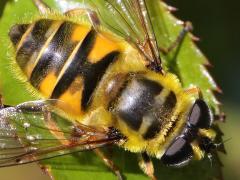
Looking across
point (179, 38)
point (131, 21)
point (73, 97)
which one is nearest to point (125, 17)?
point (131, 21)

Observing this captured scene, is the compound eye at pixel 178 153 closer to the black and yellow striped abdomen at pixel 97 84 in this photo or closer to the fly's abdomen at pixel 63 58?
the black and yellow striped abdomen at pixel 97 84

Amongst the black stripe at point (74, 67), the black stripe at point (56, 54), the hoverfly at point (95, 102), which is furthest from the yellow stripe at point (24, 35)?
the black stripe at point (74, 67)

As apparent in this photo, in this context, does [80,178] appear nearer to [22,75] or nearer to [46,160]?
[46,160]

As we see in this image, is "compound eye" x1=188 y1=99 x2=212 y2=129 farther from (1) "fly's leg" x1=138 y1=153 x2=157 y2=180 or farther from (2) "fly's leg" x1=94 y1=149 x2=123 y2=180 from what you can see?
(2) "fly's leg" x1=94 y1=149 x2=123 y2=180

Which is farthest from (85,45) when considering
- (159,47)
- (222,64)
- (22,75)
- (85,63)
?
(222,64)

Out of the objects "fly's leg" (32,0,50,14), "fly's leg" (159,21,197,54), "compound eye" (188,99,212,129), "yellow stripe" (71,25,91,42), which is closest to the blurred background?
"fly's leg" (159,21,197,54)

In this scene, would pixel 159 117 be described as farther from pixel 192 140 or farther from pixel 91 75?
pixel 91 75
